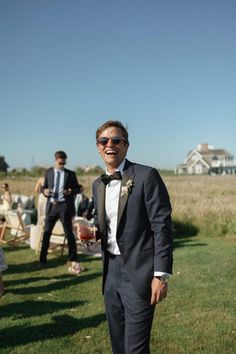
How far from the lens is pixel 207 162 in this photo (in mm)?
102125

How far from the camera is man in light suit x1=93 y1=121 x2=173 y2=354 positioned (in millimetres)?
3035

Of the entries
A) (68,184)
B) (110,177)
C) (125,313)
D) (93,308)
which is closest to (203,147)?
(68,184)

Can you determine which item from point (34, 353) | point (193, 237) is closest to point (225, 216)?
point (193, 237)

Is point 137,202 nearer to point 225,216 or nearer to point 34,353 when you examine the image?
point 34,353

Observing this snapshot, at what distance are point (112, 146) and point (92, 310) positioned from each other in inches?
149

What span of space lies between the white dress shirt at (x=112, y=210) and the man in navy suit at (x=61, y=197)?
537 cm

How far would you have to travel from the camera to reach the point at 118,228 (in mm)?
3150

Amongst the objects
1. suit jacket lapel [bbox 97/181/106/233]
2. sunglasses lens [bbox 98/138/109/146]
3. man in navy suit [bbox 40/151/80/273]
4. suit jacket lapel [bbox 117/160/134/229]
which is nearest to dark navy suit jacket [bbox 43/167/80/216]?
man in navy suit [bbox 40/151/80/273]

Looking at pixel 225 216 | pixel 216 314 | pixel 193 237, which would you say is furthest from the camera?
pixel 225 216

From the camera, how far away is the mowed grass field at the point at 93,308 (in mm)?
5094

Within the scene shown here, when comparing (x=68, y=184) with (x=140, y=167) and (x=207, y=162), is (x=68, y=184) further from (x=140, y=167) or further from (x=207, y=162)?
(x=207, y=162)

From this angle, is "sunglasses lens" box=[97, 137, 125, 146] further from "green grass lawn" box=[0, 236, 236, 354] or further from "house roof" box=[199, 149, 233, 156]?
"house roof" box=[199, 149, 233, 156]

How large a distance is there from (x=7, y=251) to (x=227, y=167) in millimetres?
98701

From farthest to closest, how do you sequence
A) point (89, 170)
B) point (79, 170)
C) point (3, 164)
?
1. point (3, 164)
2. point (79, 170)
3. point (89, 170)
